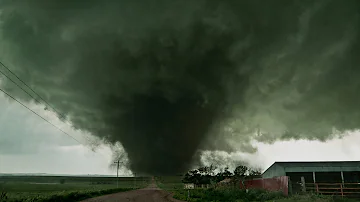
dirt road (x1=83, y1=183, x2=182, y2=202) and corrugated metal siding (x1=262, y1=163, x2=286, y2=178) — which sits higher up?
corrugated metal siding (x1=262, y1=163, x2=286, y2=178)

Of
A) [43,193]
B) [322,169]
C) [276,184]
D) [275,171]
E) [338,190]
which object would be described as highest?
[322,169]

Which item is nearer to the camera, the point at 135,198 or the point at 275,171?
the point at 135,198

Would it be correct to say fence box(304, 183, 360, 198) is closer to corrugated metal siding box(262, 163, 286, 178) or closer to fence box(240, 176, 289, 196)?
fence box(240, 176, 289, 196)

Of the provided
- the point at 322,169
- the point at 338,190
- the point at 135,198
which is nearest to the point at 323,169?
the point at 322,169

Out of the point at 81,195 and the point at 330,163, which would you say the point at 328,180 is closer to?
the point at 330,163

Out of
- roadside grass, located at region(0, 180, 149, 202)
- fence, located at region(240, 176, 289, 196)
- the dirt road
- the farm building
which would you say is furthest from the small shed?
roadside grass, located at region(0, 180, 149, 202)

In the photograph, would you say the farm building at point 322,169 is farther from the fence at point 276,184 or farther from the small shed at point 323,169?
the fence at point 276,184

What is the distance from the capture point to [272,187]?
37688 millimetres

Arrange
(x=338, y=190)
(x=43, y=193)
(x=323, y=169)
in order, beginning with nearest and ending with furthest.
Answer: (x=338, y=190) < (x=323, y=169) < (x=43, y=193)

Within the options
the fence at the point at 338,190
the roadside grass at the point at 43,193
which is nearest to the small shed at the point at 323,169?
the fence at the point at 338,190

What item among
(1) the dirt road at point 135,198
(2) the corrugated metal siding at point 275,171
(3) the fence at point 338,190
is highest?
(2) the corrugated metal siding at point 275,171

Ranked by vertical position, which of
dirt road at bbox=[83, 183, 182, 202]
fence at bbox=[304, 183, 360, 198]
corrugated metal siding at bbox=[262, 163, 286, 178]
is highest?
corrugated metal siding at bbox=[262, 163, 286, 178]

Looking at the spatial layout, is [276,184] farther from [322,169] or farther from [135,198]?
[135,198]

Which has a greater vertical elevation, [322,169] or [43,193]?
[322,169]
